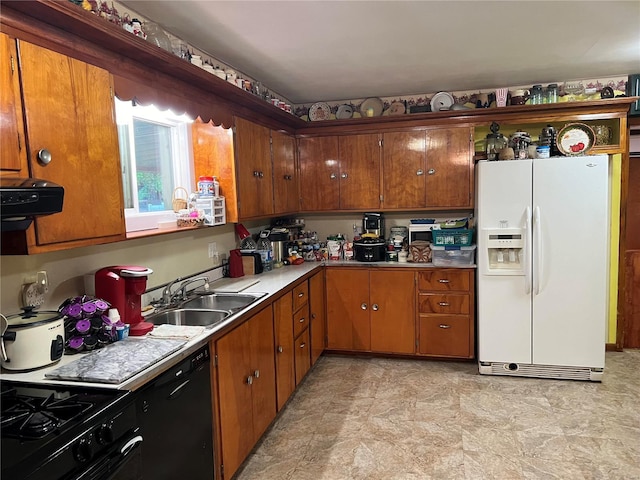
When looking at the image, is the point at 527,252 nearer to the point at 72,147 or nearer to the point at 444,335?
the point at 444,335

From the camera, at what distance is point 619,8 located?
8.11 feet

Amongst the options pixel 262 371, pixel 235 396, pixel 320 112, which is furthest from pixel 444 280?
pixel 235 396

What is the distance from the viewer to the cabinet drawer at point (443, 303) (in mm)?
3844

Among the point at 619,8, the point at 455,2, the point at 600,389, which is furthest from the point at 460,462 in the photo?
the point at 619,8

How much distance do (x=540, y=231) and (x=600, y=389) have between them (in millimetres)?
1271

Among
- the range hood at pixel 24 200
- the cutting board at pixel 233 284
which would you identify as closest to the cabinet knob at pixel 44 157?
the range hood at pixel 24 200

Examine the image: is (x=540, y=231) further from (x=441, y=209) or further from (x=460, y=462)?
(x=460, y=462)

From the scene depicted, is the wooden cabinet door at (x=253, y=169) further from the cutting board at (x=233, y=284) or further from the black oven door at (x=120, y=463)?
the black oven door at (x=120, y=463)

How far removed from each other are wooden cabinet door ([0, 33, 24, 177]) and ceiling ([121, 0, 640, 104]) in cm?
97

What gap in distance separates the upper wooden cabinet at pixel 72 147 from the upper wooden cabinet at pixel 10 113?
0.08 feet

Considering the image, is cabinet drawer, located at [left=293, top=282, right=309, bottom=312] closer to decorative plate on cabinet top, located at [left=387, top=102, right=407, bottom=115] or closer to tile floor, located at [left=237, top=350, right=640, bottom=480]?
tile floor, located at [left=237, top=350, right=640, bottom=480]

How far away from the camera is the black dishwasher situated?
1.67 m

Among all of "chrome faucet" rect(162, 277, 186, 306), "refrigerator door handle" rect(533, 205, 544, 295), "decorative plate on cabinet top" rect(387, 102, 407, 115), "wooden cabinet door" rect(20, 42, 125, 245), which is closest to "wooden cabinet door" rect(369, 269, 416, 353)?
"refrigerator door handle" rect(533, 205, 544, 295)

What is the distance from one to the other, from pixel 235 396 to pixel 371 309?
198 centimetres
